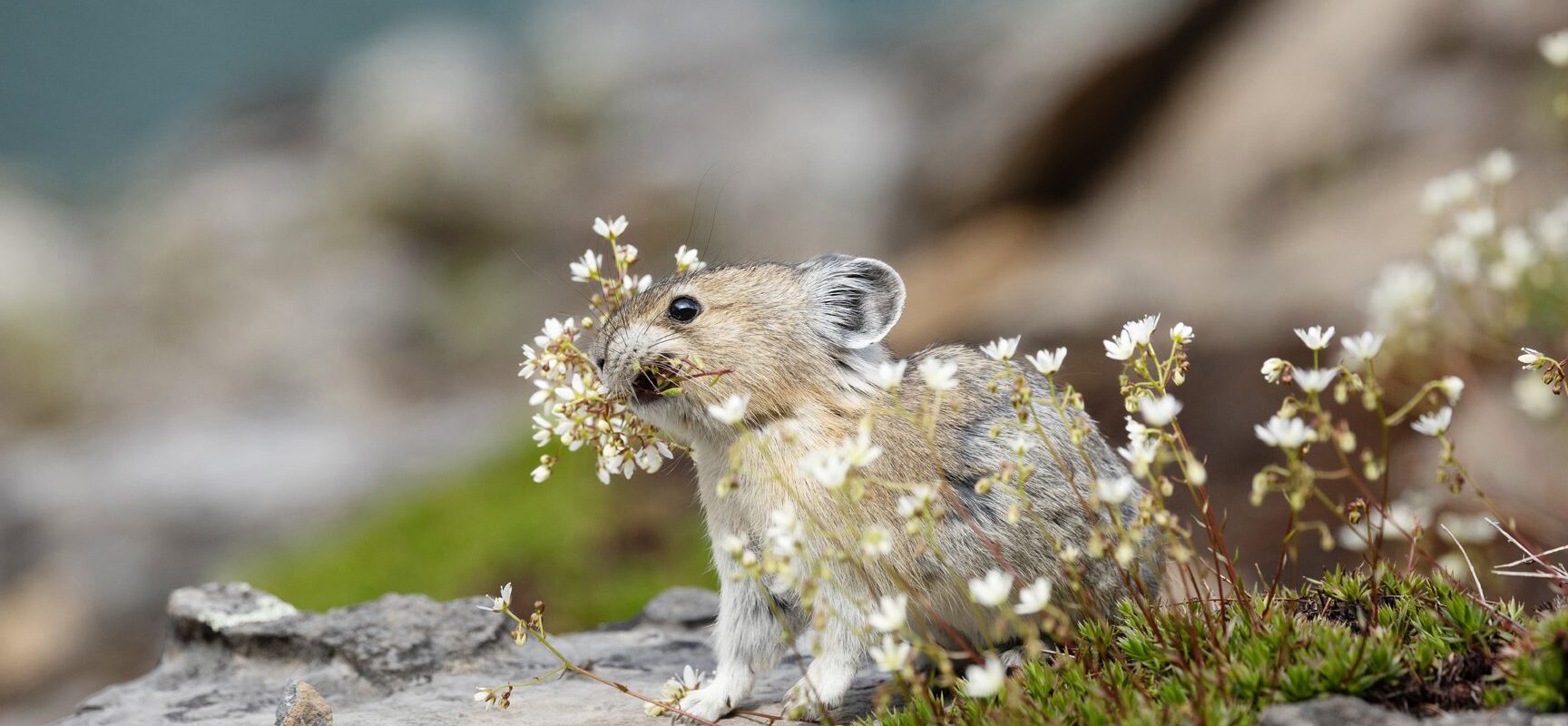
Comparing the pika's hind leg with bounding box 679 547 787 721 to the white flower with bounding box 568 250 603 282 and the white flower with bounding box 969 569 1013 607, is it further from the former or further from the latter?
the white flower with bounding box 969 569 1013 607

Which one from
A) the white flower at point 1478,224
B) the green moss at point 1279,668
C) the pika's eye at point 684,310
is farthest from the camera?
the white flower at point 1478,224

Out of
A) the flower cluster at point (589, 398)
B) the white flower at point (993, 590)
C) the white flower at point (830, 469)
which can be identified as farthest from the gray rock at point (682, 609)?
the white flower at point (993, 590)

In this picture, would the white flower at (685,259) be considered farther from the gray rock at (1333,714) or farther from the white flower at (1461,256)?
the white flower at (1461,256)

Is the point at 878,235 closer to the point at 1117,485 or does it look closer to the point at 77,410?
the point at 1117,485

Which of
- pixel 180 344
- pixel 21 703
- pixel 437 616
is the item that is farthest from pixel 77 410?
pixel 437 616

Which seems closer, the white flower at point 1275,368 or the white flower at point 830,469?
the white flower at point 830,469

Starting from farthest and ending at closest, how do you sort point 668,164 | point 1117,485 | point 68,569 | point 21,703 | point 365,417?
1. point 668,164
2. point 365,417
3. point 68,569
4. point 21,703
5. point 1117,485

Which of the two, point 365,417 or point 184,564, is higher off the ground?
point 365,417

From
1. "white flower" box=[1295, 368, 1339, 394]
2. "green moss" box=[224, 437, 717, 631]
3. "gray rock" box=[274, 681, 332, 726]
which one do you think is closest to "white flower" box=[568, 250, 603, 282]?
"gray rock" box=[274, 681, 332, 726]
